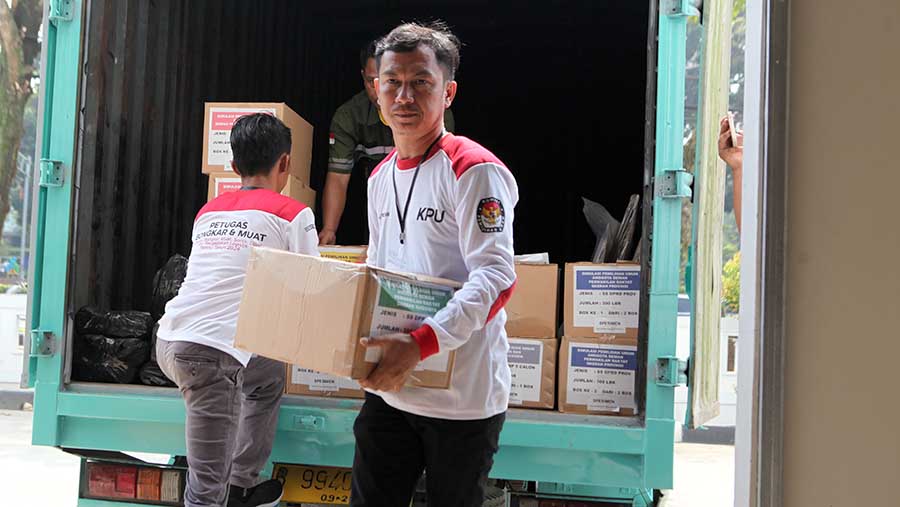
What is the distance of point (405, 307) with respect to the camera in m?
1.81

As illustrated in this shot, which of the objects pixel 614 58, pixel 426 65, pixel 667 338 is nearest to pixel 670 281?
pixel 667 338

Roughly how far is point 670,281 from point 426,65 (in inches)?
44.7

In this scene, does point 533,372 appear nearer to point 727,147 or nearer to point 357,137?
point 727,147

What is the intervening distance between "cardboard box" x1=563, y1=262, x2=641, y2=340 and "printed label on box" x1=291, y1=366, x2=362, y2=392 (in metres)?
0.81

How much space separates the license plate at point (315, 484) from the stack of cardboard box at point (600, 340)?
80 cm

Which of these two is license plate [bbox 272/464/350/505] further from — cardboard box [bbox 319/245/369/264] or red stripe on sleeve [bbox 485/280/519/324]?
red stripe on sleeve [bbox 485/280/519/324]

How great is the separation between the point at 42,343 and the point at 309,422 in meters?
0.97

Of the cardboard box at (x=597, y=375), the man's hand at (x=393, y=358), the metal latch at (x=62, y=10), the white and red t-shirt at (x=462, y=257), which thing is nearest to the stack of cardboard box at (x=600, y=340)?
the cardboard box at (x=597, y=375)

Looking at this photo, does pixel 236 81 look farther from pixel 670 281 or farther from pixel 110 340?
pixel 670 281

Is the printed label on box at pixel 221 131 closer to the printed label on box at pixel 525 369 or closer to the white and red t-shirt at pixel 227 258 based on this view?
the white and red t-shirt at pixel 227 258

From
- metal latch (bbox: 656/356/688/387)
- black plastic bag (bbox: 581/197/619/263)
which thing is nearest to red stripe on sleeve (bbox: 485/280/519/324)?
metal latch (bbox: 656/356/688/387)

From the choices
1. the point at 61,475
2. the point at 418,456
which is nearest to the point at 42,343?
the point at 418,456

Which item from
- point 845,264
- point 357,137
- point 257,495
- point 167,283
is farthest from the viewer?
point 357,137

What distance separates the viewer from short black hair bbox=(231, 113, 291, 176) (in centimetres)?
285
